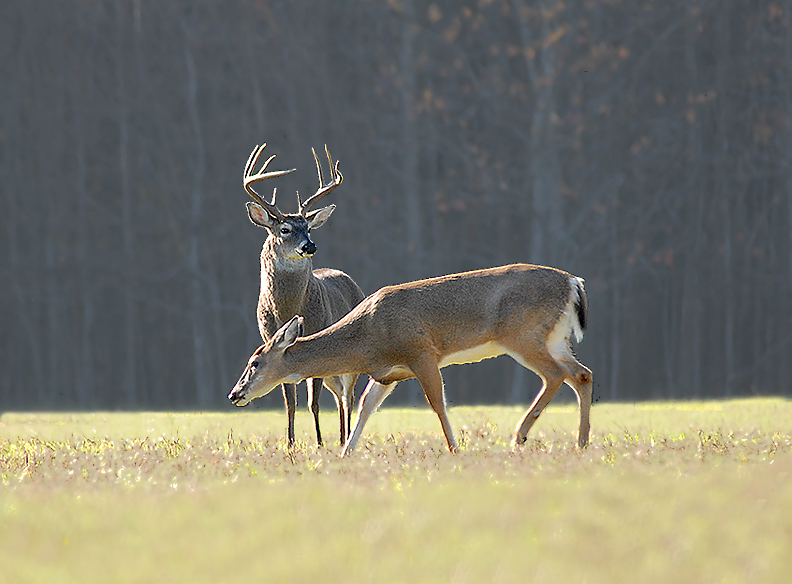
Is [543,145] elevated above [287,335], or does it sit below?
above

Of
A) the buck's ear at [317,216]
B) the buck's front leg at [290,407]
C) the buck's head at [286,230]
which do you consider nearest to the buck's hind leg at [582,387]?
the buck's front leg at [290,407]

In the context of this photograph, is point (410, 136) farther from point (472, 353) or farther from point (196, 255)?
point (472, 353)

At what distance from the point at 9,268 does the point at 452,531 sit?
19.1 m

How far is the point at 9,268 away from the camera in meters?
22.7

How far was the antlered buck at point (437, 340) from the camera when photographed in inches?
338

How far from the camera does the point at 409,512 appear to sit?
5688 millimetres

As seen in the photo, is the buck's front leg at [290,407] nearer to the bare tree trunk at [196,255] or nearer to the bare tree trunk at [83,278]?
the bare tree trunk at [196,255]

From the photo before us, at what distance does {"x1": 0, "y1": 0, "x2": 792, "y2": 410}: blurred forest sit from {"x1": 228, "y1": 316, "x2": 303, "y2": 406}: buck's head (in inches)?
428

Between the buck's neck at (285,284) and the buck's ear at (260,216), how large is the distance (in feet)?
0.69

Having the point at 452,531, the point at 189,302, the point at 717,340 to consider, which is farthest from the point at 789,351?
the point at 452,531

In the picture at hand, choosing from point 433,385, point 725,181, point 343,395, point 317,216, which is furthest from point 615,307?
point 433,385

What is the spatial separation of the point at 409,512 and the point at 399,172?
15.8 metres

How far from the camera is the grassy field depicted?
15.3ft

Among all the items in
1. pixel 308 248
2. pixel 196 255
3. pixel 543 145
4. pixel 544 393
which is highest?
pixel 543 145
